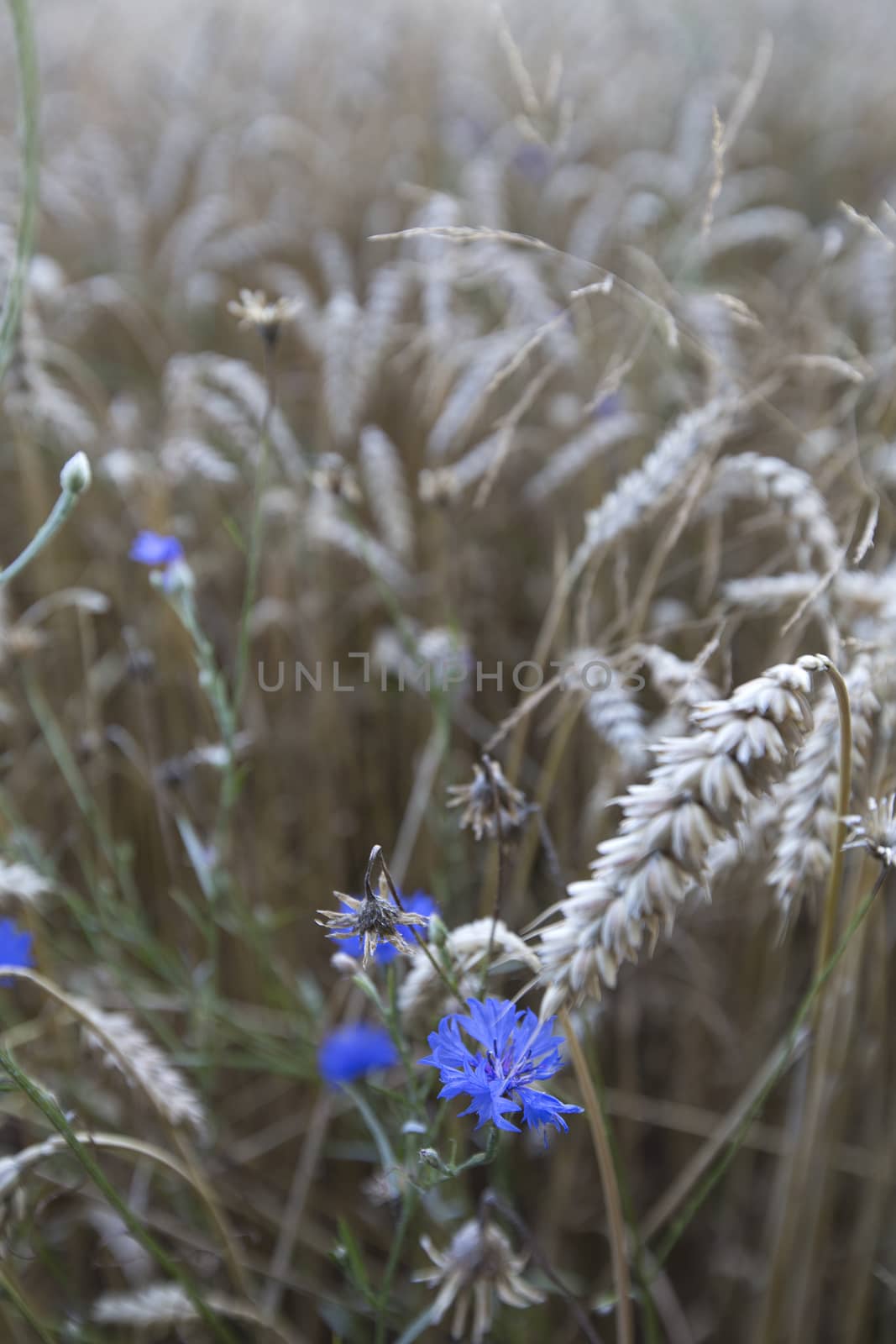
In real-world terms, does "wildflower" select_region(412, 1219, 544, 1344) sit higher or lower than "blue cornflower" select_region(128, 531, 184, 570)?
lower

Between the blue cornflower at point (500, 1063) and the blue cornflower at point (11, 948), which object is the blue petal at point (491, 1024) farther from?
the blue cornflower at point (11, 948)

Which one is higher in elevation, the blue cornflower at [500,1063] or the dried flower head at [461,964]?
the blue cornflower at [500,1063]

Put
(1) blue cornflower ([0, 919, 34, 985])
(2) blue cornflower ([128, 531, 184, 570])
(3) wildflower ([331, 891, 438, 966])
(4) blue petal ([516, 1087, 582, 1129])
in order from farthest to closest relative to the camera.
Answer: 1. (2) blue cornflower ([128, 531, 184, 570])
2. (1) blue cornflower ([0, 919, 34, 985])
3. (3) wildflower ([331, 891, 438, 966])
4. (4) blue petal ([516, 1087, 582, 1129])

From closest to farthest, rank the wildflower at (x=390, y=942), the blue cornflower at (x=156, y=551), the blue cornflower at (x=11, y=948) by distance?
the wildflower at (x=390, y=942), the blue cornflower at (x=11, y=948), the blue cornflower at (x=156, y=551)

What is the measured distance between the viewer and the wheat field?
2.06ft

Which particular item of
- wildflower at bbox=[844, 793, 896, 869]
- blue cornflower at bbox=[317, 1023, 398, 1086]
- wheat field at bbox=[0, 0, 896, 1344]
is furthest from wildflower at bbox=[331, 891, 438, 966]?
wildflower at bbox=[844, 793, 896, 869]

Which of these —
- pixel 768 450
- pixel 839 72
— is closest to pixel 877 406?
pixel 768 450

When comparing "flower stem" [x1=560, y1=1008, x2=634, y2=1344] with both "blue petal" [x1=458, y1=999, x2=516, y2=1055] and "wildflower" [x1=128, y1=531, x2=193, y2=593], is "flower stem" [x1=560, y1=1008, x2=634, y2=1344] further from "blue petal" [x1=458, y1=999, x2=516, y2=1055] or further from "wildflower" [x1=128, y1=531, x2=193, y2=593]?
"wildflower" [x1=128, y1=531, x2=193, y2=593]

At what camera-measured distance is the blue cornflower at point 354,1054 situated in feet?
2.67

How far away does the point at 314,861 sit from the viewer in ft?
4.21

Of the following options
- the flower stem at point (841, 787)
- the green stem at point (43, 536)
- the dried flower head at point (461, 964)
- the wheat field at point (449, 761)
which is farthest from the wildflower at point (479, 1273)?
the green stem at point (43, 536)

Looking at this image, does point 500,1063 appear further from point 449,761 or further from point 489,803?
point 449,761

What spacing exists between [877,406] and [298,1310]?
1044mm

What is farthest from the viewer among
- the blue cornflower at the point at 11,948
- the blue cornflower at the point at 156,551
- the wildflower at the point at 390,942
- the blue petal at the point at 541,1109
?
the blue cornflower at the point at 156,551
